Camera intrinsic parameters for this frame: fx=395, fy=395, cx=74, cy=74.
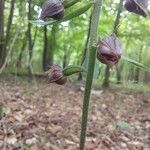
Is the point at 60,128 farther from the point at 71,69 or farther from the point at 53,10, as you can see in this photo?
the point at 53,10

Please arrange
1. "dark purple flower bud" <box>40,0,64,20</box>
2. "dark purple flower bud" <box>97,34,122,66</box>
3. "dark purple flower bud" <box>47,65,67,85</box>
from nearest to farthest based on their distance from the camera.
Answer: "dark purple flower bud" <box>97,34,122,66</box> < "dark purple flower bud" <box>40,0,64,20</box> < "dark purple flower bud" <box>47,65,67,85</box>

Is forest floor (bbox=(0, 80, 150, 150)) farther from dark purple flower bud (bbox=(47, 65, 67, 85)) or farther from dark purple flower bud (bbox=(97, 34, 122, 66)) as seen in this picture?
dark purple flower bud (bbox=(97, 34, 122, 66))

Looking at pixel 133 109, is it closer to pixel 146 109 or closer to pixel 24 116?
pixel 146 109

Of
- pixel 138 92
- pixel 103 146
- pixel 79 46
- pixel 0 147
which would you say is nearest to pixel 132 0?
pixel 0 147

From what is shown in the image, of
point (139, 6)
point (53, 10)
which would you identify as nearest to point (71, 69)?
point (53, 10)

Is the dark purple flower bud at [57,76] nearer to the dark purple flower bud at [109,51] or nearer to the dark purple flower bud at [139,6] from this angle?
the dark purple flower bud at [109,51]

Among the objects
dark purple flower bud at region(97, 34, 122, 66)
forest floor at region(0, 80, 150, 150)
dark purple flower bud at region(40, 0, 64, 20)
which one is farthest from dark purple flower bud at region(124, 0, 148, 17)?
forest floor at region(0, 80, 150, 150)
